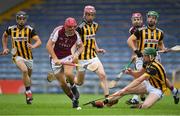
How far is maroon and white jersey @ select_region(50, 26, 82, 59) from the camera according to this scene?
1420cm

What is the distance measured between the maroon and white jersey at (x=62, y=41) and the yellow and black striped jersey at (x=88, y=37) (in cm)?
199

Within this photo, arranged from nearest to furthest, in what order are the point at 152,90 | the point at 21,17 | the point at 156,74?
the point at 156,74 < the point at 152,90 < the point at 21,17

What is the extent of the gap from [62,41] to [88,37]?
2.33 meters

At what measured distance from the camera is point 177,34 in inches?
1028

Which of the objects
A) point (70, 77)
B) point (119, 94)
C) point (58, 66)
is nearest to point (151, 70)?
point (119, 94)

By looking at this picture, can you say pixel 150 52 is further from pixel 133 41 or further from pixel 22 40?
pixel 22 40

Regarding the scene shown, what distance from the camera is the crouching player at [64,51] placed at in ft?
46.4

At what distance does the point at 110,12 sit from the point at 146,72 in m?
14.1

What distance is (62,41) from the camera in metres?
14.4

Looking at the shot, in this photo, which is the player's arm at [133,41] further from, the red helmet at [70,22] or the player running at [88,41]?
the red helmet at [70,22]

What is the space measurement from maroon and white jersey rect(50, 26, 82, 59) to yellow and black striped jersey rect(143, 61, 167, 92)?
1519mm

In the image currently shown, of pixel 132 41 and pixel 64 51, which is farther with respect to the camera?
pixel 132 41

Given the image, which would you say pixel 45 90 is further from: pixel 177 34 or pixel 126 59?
pixel 177 34

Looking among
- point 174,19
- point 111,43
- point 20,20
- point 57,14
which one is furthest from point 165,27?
point 20,20
